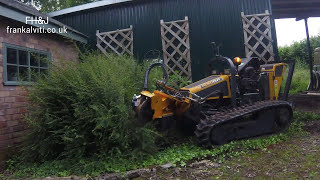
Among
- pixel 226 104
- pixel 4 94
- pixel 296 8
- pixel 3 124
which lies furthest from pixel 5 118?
pixel 296 8

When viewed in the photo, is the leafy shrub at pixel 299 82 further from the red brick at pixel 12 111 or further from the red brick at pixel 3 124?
the red brick at pixel 3 124

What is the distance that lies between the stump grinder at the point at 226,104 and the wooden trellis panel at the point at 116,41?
401cm

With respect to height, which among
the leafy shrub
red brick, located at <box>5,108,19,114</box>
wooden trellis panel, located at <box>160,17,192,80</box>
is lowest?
red brick, located at <box>5,108,19,114</box>

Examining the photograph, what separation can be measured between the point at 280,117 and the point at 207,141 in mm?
1847

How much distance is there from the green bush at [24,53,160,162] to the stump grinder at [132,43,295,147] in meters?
0.35

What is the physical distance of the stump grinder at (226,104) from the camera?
171 inches

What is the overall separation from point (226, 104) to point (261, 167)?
1848 mm

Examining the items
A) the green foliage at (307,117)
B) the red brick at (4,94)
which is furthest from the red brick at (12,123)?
the green foliage at (307,117)

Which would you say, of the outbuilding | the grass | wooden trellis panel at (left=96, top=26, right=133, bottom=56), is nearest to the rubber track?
the grass

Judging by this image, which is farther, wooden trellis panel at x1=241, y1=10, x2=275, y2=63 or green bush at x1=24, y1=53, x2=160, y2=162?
wooden trellis panel at x1=241, y1=10, x2=275, y2=63

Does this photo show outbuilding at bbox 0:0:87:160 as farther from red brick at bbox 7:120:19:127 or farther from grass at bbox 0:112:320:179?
grass at bbox 0:112:320:179

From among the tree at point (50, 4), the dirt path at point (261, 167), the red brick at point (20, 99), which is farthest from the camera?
the tree at point (50, 4)

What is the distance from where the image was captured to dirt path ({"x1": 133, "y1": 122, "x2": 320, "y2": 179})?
3.27 meters

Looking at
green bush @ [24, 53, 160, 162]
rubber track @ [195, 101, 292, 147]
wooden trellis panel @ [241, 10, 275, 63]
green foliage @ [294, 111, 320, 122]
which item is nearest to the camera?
green bush @ [24, 53, 160, 162]
